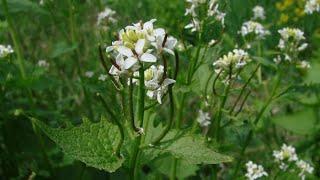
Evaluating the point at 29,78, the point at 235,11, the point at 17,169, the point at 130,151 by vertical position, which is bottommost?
the point at 17,169

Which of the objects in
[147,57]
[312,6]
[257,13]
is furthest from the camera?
[257,13]

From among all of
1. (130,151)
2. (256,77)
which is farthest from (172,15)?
(130,151)

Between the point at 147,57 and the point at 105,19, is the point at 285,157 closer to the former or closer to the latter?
the point at 105,19

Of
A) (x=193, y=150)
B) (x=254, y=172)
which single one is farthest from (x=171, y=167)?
(x=193, y=150)

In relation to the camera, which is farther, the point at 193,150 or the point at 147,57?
the point at 193,150

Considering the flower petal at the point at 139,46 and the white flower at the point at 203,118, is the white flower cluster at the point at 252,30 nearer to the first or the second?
the white flower at the point at 203,118

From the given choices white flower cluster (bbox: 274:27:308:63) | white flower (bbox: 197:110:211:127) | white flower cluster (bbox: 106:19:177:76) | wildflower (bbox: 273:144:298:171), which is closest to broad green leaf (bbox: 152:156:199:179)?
white flower (bbox: 197:110:211:127)

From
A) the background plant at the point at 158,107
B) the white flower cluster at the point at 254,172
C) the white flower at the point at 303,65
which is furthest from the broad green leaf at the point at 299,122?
the white flower cluster at the point at 254,172

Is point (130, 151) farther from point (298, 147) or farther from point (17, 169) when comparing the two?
point (298, 147)
